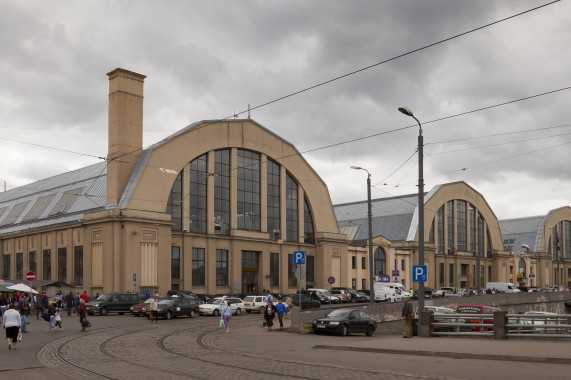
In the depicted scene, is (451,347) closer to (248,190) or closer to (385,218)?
(248,190)

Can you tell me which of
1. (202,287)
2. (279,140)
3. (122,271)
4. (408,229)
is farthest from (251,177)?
(408,229)

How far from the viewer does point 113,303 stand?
144 feet

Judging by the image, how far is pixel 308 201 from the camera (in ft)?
226

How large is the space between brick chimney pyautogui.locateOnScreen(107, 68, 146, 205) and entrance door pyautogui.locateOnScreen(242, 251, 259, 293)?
46.9 feet

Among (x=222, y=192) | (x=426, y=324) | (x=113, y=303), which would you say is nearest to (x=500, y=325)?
(x=426, y=324)

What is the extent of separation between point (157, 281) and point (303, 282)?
18352 mm

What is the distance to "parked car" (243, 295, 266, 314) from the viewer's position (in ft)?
159

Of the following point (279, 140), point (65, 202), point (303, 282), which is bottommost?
point (303, 282)

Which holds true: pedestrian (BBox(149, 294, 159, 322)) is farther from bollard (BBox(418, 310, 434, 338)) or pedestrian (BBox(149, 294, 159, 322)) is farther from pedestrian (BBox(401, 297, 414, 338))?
bollard (BBox(418, 310, 434, 338))

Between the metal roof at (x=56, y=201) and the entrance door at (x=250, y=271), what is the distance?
14.8 meters

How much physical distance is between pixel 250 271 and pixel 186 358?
43641 millimetres

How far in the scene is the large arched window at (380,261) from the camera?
78.7 metres

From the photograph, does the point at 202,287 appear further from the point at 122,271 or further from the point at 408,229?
the point at 408,229

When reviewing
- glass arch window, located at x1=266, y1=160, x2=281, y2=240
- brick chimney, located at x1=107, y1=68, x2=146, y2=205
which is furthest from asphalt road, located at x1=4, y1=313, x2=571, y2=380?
glass arch window, located at x1=266, y1=160, x2=281, y2=240
